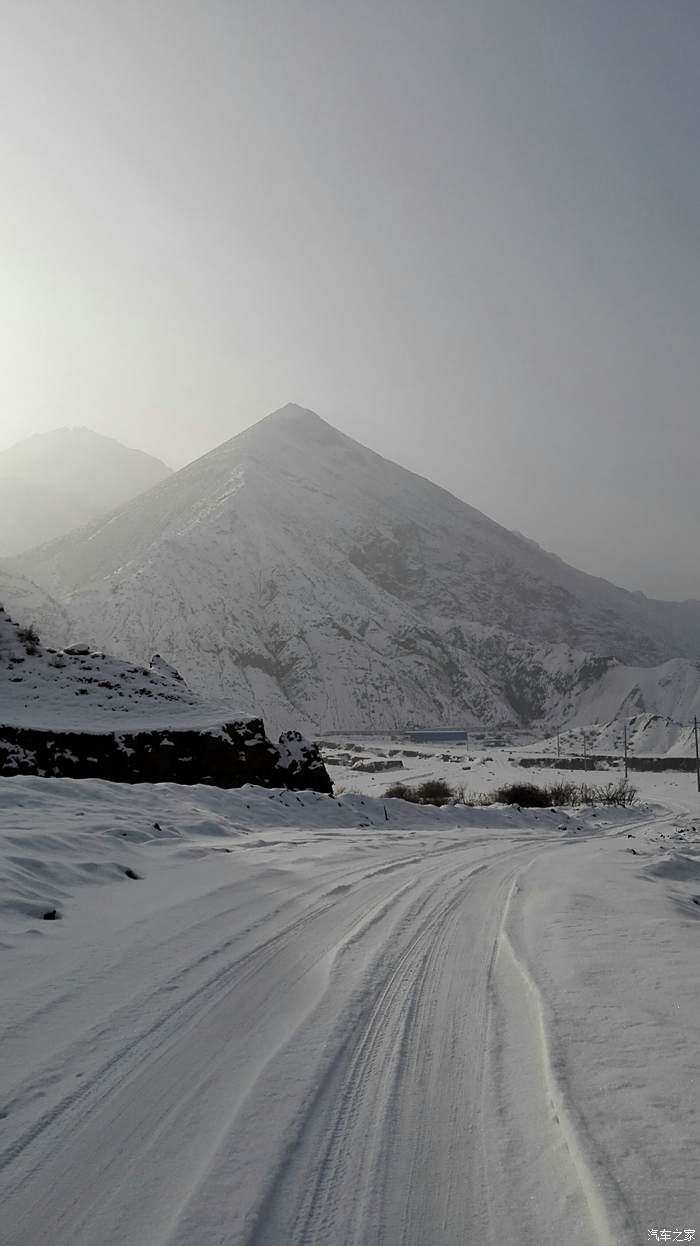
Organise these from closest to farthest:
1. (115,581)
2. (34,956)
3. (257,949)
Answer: (34,956) → (257,949) → (115,581)

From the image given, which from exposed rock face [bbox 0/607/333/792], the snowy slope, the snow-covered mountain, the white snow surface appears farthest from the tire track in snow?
the snow-covered mountain

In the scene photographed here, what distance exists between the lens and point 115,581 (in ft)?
464

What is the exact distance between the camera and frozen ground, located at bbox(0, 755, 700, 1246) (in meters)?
2.35

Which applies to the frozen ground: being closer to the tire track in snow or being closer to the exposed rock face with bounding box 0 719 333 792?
the tire track in snow

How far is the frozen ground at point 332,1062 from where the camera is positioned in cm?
235

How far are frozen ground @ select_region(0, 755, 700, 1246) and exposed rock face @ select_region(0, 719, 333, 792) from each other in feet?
34.8

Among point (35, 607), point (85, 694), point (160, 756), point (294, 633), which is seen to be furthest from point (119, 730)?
point (294, 633)

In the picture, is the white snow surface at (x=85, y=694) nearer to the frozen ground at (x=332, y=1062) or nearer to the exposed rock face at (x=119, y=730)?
the exposed rock face at (x=119, y=730)

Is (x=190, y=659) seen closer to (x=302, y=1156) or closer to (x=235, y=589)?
(x=235, y=589)

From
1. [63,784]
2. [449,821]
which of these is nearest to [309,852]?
[63,784]

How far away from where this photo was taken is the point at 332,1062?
11.2ft

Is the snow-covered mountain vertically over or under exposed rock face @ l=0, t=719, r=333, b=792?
over

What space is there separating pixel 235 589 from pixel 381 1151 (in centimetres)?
14742

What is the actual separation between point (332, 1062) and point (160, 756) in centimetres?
1681
